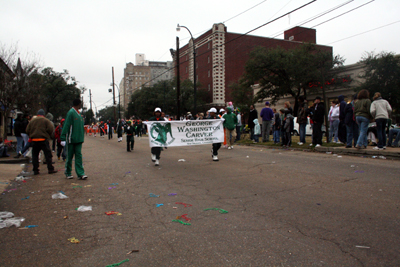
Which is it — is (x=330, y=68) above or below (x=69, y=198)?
above

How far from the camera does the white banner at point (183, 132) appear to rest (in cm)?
937

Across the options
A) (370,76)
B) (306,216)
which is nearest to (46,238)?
(306,216)

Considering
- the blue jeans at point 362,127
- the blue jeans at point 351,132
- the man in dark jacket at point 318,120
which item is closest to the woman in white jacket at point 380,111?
the blue jeans at point 362,127

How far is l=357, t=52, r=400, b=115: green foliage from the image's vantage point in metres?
24.9

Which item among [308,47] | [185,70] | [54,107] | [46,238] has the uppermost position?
[185,70]

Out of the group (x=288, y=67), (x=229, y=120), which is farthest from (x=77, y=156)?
(x=288, y=67)

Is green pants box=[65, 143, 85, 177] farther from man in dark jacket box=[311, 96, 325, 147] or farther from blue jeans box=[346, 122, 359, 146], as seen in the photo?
blue jeans box=[346, 122, 359, 146]

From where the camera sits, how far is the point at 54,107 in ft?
152

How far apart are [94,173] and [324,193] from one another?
6186mm

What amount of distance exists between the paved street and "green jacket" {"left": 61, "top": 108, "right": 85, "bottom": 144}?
109cm

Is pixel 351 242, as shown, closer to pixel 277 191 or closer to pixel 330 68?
pixel 277 191

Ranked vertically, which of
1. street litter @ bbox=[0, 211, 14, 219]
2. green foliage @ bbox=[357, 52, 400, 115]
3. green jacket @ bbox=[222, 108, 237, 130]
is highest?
green foliage @ bbox=[357, 52, 400, 115]

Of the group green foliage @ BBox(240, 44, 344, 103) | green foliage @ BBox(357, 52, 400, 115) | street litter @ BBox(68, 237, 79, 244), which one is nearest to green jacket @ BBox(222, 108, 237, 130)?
street litter @ BBox(68, 237, 79, 244)

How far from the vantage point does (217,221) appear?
405cm
